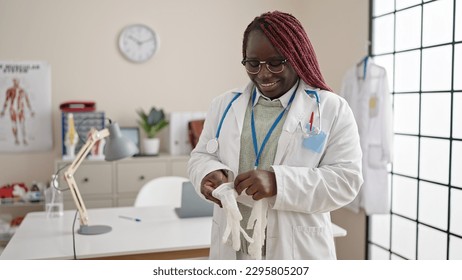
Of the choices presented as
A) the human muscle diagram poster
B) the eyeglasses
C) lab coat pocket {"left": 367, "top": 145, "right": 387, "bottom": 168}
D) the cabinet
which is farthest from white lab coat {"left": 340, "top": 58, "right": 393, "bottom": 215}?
the human muscle diagram poster

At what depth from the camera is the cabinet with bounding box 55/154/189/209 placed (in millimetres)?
3057

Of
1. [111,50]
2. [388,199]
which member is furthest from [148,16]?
[388,199]

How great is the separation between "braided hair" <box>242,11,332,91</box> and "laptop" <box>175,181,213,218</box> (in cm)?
104

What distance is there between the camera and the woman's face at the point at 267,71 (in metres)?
1.07

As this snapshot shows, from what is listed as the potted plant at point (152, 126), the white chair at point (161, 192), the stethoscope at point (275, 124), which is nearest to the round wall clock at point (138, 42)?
the potted plant at point (152, 126)

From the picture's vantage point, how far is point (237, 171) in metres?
1.16

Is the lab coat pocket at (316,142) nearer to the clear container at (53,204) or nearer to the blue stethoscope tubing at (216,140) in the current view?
the blue stethoscope tubing at (216,140)

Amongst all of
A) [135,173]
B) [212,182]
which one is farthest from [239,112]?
[135,173]

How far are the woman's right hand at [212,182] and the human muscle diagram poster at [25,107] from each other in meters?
2.51

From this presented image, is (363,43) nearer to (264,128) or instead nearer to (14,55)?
(264,128)

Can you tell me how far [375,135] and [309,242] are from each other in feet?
5.47

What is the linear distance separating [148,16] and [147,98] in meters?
0.61

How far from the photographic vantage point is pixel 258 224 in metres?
1.06

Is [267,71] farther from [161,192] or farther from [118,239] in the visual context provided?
[161,192]
